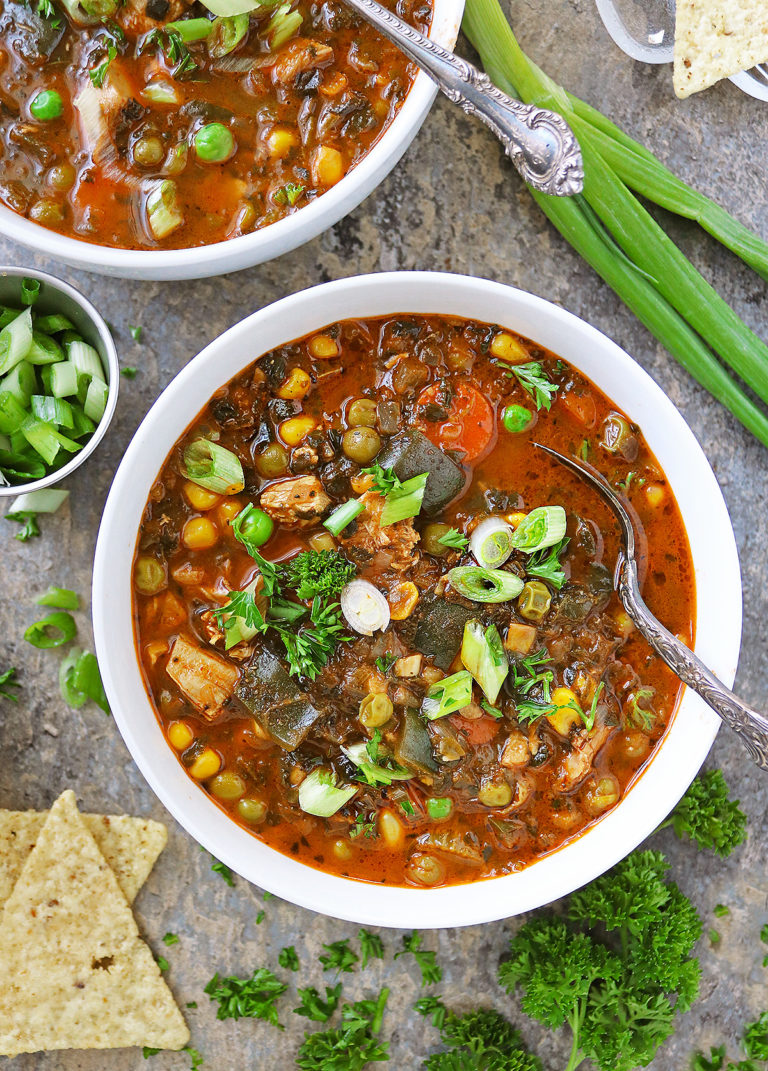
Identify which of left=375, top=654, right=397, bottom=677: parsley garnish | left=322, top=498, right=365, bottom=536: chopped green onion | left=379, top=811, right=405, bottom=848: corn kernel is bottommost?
left=379, top=811, right=405, bottom=848: corn kernel

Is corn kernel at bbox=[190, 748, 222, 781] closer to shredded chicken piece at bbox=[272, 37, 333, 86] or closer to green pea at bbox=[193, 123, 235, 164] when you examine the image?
green pea at bbox=[193, 123, 235, 164]

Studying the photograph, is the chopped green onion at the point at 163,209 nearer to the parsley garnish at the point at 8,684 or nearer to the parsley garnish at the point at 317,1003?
the parsley garnish at the point at 8,684

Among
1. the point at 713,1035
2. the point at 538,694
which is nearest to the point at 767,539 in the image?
the point at 538,694

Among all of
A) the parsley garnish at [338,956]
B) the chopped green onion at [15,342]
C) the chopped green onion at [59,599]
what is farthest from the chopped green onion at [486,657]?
the chopped green onion at [15,342]

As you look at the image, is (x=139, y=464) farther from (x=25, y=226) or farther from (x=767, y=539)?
(x=767, y=539)

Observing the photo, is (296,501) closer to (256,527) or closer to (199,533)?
(256,527)

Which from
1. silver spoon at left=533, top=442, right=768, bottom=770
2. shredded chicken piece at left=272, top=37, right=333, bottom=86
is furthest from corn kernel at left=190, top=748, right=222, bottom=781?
shredded chicken piece at left=272, top=37, right=333, bottom=86

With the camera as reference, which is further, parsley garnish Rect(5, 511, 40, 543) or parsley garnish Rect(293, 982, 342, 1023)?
parsley garnish Rect(293, 982, 342, 1023)
